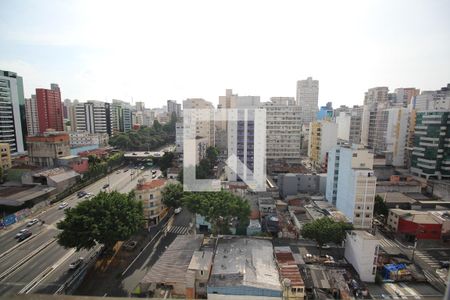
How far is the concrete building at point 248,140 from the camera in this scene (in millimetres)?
14797

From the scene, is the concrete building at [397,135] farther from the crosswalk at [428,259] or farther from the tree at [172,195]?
the tree at [172,195]

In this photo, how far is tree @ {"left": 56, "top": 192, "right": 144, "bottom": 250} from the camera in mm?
6652

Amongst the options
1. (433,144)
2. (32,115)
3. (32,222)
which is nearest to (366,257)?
(32,222)

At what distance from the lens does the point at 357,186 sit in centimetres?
933

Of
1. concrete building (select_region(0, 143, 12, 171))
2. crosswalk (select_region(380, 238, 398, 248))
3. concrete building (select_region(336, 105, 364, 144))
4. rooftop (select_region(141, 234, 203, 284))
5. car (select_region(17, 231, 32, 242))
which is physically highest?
concrete building (select_region(336, 105, 364, 144))

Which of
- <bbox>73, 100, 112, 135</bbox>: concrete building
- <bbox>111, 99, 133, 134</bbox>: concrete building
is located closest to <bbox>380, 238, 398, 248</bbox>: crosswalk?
<bbox>73, 100, 112, 135</bbox>: concrete building

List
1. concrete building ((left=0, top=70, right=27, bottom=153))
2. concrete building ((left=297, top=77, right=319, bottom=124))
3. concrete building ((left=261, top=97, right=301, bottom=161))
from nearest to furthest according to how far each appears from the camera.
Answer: concrete building ((left=0, top=70, right=27, bottom=153)) < concrete building ((left=261, top=97, right=301, bottom=161)) < concrete building ((left=297, top=77, right=319, bottom=124))

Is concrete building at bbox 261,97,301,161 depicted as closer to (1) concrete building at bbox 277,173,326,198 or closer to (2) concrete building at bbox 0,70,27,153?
(1) concrete building at bbox 277,173,326,198

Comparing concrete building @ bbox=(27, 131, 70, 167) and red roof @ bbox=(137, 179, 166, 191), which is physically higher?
concrete building @ bbox=(27, 131, 70, 167)

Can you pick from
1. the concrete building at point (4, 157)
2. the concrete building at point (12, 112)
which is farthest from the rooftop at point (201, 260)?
the concrete building at point (12, 112)

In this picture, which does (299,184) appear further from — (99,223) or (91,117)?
(91,117)

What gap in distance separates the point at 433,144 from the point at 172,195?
15.6 m

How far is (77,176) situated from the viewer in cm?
1430

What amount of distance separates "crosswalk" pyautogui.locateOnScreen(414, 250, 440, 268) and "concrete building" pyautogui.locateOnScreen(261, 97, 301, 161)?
1127 cm
